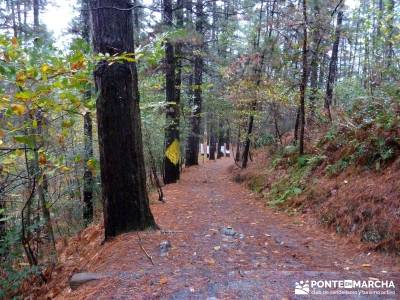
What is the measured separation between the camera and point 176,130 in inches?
474

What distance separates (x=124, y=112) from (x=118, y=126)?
215mm

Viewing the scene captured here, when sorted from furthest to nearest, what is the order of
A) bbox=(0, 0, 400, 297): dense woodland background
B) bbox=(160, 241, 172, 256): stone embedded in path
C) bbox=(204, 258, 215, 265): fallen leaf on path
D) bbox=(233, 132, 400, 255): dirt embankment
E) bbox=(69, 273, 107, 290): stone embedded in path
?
bbox=(233, 132, 400, 255): dirt embankment → bbox=(160, 241, 172, 256): stone embedded in path → bbox=(204, 258, 215, 265): fallen leaf on path → bbox=(69, 273, 107, 290): stone embedded in path → bbox=(0, 0, 400, 297): dense woodland background

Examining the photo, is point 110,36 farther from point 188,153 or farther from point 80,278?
point 188,153

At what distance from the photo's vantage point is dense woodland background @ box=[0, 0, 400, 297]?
316 cm

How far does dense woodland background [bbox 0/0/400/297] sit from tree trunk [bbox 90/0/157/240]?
1cm

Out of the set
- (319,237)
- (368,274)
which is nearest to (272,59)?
(319,237)

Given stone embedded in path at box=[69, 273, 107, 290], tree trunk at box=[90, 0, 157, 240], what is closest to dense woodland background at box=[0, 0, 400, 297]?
tree trunk at box=[90, 0, 157, 240]

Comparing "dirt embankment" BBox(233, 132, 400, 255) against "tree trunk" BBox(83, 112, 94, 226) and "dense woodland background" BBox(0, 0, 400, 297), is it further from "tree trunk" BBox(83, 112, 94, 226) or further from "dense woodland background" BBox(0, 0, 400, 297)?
"tree trunk" BBox(83, 112, 94, 226)

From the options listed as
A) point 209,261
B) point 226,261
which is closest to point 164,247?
point 209,261

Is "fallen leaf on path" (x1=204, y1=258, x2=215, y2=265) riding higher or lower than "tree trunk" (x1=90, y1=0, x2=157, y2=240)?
lower

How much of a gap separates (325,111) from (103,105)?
8.96 meters

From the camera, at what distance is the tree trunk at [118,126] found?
4.61 metres

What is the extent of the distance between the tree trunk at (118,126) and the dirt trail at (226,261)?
37 cm

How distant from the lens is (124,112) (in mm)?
4770
